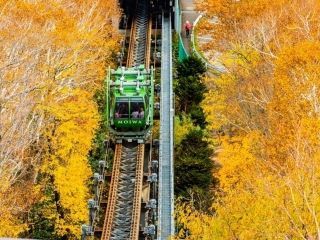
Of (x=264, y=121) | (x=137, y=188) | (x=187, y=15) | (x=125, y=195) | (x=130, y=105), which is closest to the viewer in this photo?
(x=125, y=195)

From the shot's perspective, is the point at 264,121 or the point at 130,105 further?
the point at 264,121

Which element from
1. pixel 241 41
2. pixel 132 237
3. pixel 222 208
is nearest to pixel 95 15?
pixel 241 41

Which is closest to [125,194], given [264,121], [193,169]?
[193,169]

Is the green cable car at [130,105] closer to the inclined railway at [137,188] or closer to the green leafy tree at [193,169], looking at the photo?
the inclined railway at [137,188]

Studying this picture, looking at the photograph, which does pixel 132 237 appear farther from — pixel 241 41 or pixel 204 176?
pixel 241 41

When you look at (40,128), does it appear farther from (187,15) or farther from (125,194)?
(187,15)

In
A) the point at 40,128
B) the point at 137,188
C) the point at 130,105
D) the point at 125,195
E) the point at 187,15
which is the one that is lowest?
the point at 125,195

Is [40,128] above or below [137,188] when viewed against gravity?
above

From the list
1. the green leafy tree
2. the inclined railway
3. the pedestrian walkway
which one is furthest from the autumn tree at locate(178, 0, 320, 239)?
the pedestrian walkway

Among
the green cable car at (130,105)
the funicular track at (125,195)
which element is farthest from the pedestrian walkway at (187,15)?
the funicular track at (125,195)
